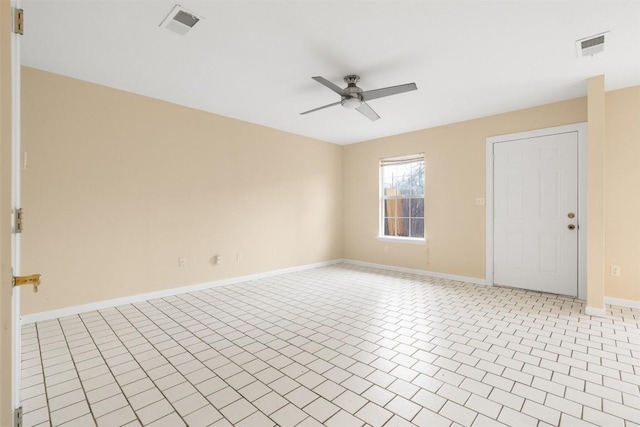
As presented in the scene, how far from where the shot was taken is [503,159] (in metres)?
4.58

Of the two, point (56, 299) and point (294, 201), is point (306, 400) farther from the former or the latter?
point (294, 201)

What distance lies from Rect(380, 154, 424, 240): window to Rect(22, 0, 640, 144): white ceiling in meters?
1.77

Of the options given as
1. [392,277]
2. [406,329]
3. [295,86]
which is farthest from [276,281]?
[295,86]

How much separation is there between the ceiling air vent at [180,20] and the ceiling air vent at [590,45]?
3.31 m

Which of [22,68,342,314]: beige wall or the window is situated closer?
[22,68,342,314]: beige wall

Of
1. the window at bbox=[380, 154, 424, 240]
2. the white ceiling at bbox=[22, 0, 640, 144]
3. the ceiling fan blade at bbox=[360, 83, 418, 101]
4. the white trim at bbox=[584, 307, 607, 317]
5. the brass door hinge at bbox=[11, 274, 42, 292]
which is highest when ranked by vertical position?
the white ceiling at bbox=[22, 0, 640, 144]

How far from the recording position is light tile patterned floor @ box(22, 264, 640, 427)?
179 cm

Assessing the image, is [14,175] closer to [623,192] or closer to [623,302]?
[623,192]

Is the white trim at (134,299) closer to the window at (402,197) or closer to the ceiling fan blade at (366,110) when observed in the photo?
the window at (402,197)

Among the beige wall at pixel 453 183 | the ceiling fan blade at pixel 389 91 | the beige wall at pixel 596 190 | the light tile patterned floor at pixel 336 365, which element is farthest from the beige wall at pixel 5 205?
the beige wall at pixel 453 183

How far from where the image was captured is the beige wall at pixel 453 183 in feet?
14.5

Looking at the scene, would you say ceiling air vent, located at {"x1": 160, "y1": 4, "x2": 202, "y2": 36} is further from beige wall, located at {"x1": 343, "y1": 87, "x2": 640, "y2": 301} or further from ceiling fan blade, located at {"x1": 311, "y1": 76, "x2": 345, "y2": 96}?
beige wall, located at {"x1": 343, "y1": 87, "x2": 640, "y2": 301}

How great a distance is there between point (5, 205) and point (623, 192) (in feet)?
17.9

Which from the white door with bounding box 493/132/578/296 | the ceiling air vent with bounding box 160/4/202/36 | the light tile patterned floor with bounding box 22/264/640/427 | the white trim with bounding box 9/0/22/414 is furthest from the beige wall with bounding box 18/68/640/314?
the white trim with bounding box 9/0/22/414
